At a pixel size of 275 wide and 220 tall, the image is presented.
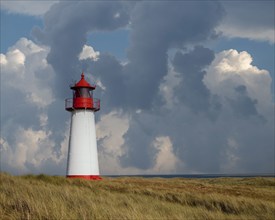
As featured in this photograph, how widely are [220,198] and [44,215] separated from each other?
33.3 ft

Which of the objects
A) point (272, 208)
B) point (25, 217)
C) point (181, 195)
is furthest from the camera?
point (181, 195)

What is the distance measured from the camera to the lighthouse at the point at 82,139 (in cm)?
3095

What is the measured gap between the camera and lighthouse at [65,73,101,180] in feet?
102

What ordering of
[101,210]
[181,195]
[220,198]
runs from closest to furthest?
[101,210] < [220,198] < [181,195]

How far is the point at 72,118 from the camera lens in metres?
31.8

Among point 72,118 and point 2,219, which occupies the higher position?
point 72,118

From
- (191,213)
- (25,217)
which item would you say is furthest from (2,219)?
(191,213)

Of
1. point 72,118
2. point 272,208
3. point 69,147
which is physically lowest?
point 272,208

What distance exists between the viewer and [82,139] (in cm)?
3109

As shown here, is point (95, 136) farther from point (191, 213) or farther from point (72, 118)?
point (191, 213)

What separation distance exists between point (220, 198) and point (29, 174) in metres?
15.4

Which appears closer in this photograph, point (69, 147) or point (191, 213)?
point (191, 213)

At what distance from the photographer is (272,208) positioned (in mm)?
15391

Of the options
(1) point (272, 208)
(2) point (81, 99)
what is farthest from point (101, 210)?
(2) point (81, 99)
